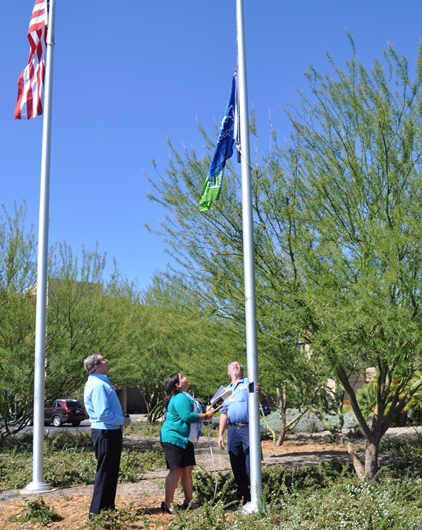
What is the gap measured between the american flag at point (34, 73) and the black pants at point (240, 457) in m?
6.43

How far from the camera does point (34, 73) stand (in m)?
9.84

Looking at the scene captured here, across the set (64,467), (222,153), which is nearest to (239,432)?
(222,153)

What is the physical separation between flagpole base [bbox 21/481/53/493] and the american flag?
19.5ft

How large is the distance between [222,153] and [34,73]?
463cm

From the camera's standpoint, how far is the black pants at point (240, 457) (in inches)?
254

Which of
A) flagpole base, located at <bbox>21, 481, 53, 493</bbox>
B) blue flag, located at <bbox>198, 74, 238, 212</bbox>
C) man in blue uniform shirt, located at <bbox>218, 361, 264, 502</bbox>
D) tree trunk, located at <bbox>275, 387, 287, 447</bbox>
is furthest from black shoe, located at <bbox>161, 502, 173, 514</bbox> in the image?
tree trunk, located at <bbox>275, 387, 287, 447</bbox>

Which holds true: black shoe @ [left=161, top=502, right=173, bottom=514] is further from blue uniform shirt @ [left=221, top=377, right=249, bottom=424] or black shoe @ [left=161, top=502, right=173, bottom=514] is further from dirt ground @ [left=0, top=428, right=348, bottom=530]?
blue uniform shirt @ [left=221, top=377, right=249, bottom=424]

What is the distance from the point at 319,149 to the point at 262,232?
4.53 ft

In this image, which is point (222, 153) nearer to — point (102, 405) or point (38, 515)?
point (102, 405)

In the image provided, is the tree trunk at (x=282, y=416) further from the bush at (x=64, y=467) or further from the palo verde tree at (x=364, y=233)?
the palo verde tree at (x=364, y=233)

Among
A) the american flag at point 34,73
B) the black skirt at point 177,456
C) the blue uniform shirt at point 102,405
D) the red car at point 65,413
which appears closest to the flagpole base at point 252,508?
the black skirt at point 177,456

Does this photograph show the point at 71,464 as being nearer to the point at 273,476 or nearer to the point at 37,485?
the point at 37,485

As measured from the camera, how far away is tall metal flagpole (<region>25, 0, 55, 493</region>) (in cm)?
820

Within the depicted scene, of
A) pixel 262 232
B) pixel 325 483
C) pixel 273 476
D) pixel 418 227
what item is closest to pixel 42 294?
pixel 262 232
